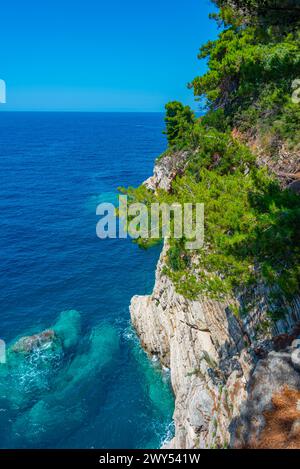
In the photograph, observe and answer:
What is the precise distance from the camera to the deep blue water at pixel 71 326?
23.3 m

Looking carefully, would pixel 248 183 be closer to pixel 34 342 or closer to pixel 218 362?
pixel 218 362

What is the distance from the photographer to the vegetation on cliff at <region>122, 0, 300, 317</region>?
37.9 feet

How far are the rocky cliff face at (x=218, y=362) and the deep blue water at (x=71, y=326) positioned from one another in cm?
299

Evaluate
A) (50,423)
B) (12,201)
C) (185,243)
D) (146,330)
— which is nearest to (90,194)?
(12,201)

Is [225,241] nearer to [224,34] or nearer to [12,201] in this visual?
[224,34]

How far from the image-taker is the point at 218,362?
18703 millimetres

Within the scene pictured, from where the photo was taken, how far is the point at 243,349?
15852 mm

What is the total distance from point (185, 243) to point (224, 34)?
804 inches
